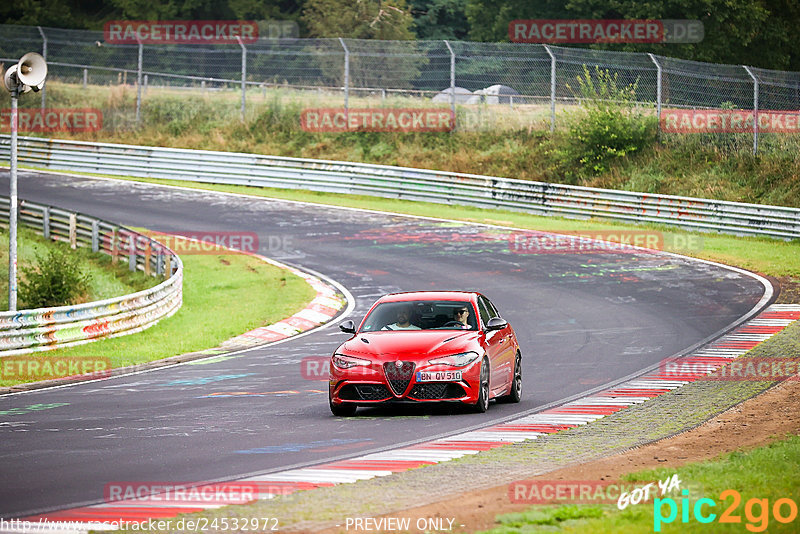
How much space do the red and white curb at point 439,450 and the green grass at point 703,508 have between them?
2064 mm

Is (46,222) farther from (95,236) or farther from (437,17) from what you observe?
(437,17)

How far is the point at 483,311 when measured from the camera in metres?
13.9

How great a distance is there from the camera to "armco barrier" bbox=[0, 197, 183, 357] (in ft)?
58.9

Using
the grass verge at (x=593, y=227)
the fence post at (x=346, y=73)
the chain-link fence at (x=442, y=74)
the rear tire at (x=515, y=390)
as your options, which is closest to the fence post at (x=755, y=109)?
the chain-link fence at (x=442, y=74)

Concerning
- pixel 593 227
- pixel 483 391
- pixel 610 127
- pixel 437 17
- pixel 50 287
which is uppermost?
pixel 437 17

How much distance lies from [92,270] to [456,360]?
18.0 meters

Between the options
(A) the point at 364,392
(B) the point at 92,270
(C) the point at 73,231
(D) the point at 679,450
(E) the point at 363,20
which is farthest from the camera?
(E) the point at 363,20

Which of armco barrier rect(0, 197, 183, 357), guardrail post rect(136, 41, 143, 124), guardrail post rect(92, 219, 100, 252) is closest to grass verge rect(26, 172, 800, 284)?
guardrail post rect(136, 41, 143, 124)

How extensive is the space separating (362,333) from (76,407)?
12.1 feet

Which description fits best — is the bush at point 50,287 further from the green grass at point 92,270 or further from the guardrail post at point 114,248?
the guardrail post at point 114,248

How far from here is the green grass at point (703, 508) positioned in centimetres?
661

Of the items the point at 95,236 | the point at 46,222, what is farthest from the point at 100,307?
the point at 46,222

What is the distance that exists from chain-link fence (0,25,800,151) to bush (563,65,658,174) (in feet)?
1.41

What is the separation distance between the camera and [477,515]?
7273 millimetres
